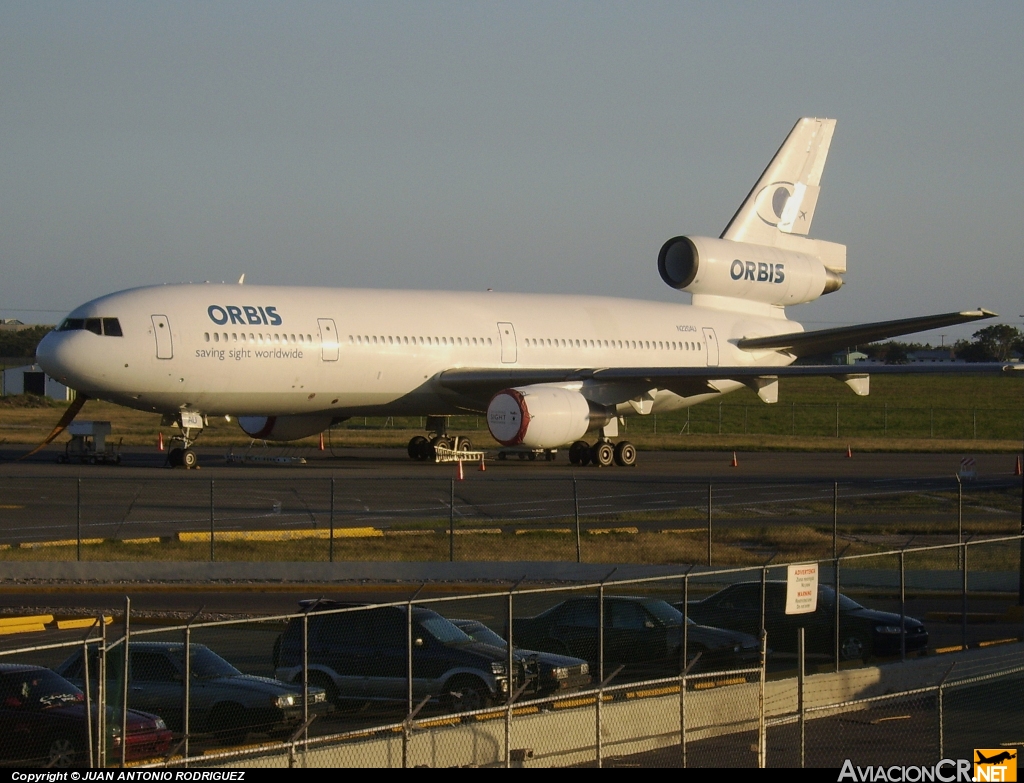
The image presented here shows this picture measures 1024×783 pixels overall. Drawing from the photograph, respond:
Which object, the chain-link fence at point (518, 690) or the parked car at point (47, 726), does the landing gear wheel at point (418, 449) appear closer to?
the chain-link fence at point (518, 690)

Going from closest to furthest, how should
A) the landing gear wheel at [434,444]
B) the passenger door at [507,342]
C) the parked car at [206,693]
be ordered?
1. the parked car at [206,693]
2. the passenger door at [507,342]
3. the landing gear wheel at [434,444]

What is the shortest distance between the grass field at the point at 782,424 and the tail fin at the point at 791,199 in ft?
22.7

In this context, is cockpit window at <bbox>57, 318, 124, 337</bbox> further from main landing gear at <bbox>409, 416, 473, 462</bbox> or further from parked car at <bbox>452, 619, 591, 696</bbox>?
parked car at <bbox>452, 619, 591, 696</bbox>

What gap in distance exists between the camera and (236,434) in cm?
5694

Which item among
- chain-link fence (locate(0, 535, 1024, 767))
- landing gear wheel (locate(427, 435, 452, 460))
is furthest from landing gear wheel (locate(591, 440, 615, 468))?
chain-link fence (locate(0, 535, 1024, 767))

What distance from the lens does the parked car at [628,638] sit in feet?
42.1

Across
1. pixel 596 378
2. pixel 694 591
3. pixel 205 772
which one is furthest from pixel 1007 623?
pixel 596 378

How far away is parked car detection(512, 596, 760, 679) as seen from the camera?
42.1 ft

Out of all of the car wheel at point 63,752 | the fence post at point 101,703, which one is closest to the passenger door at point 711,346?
the car wheel at point 63,752

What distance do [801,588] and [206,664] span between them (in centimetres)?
540

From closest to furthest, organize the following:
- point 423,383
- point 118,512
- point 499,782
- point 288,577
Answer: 1. point 499,782
2. point 288,577
3. point 118,512
4. point 423,383

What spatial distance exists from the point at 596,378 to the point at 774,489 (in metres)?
8.31

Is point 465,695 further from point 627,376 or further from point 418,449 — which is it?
point 418,449

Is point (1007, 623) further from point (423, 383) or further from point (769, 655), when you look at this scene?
point (423, 383)
